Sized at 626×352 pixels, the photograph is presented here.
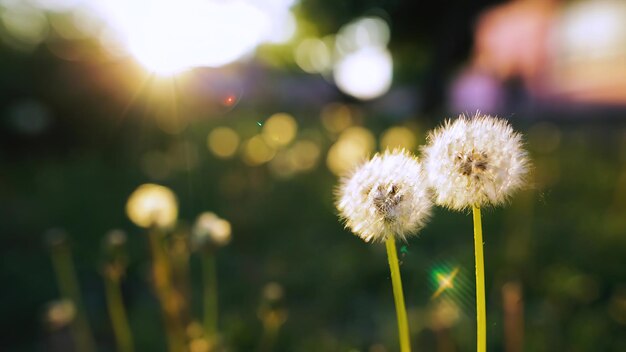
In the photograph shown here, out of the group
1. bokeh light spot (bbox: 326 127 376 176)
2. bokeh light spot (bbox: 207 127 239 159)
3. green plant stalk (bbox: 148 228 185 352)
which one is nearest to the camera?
green plant stalk (bbox: 148 228 185 352)

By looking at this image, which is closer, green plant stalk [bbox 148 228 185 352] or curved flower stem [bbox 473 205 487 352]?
curved flower stem [bbox 473 205 487 352]

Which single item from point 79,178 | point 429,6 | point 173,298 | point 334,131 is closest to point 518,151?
point 173,298

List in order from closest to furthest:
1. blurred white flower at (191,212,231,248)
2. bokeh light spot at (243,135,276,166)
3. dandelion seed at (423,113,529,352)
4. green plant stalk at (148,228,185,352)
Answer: dandelion seed at (423,113,529,352), green plant stalk at (148,228,185,352), blurred white flower at (191,212,231,248), bokeh light spot at (243,135,276,166)

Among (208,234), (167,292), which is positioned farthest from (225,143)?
(167,292)

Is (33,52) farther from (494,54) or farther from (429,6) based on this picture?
(494,54)

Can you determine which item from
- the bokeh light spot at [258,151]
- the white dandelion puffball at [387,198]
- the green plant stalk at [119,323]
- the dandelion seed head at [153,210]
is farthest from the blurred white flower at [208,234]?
the bokeh light spot at [258,151]

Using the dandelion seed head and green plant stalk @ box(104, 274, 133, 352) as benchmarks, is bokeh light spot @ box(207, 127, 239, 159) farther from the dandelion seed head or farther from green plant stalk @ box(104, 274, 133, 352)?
the dandelion seed head

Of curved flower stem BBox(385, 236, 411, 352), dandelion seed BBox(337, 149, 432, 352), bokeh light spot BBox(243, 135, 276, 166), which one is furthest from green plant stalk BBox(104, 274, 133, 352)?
bokeh light spot BBox(243, 135, 276, 166)
